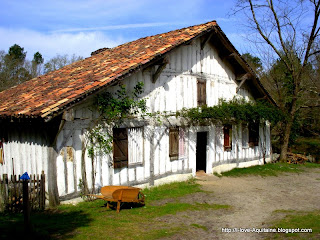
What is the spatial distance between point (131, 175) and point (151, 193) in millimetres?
926

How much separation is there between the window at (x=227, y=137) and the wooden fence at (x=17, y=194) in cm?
944

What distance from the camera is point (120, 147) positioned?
33.0ft

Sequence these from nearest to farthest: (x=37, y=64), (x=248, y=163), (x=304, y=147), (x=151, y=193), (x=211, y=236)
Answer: (x=211, y=236)
(x=151, y=193)
(x=248, y=163)
(x=304, y=147)
(x=37, y=64)

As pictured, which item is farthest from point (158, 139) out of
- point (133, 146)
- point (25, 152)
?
point (25, 152)

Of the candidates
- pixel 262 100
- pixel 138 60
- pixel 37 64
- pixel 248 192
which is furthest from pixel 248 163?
pixel 37 64

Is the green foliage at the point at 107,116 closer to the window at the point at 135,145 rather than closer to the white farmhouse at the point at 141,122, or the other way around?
the white farmhouse at the point at 141,122

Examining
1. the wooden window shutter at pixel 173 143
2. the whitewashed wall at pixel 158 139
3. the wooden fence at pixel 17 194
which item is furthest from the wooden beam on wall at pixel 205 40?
the wooden fence at pixel 17 194

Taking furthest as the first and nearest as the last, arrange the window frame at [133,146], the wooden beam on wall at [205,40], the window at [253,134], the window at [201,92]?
the window at [253,134]
the window at [201,92]
the wooden beam on wall at [205,40]
the window frame at [133,146]

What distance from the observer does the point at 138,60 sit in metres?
10.3

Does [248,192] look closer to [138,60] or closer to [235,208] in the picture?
[235,208]

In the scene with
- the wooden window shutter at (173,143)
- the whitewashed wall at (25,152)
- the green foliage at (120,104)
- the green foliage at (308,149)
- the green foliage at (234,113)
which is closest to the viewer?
the whitewashed wall at (25,152)

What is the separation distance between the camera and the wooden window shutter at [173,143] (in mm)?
12078

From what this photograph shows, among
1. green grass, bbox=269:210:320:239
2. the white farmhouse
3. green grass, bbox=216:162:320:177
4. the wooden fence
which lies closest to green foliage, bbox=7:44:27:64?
the white farmhouse

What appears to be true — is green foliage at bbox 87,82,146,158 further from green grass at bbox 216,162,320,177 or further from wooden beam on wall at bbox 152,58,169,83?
green grass at bbox 216,162,320,177
